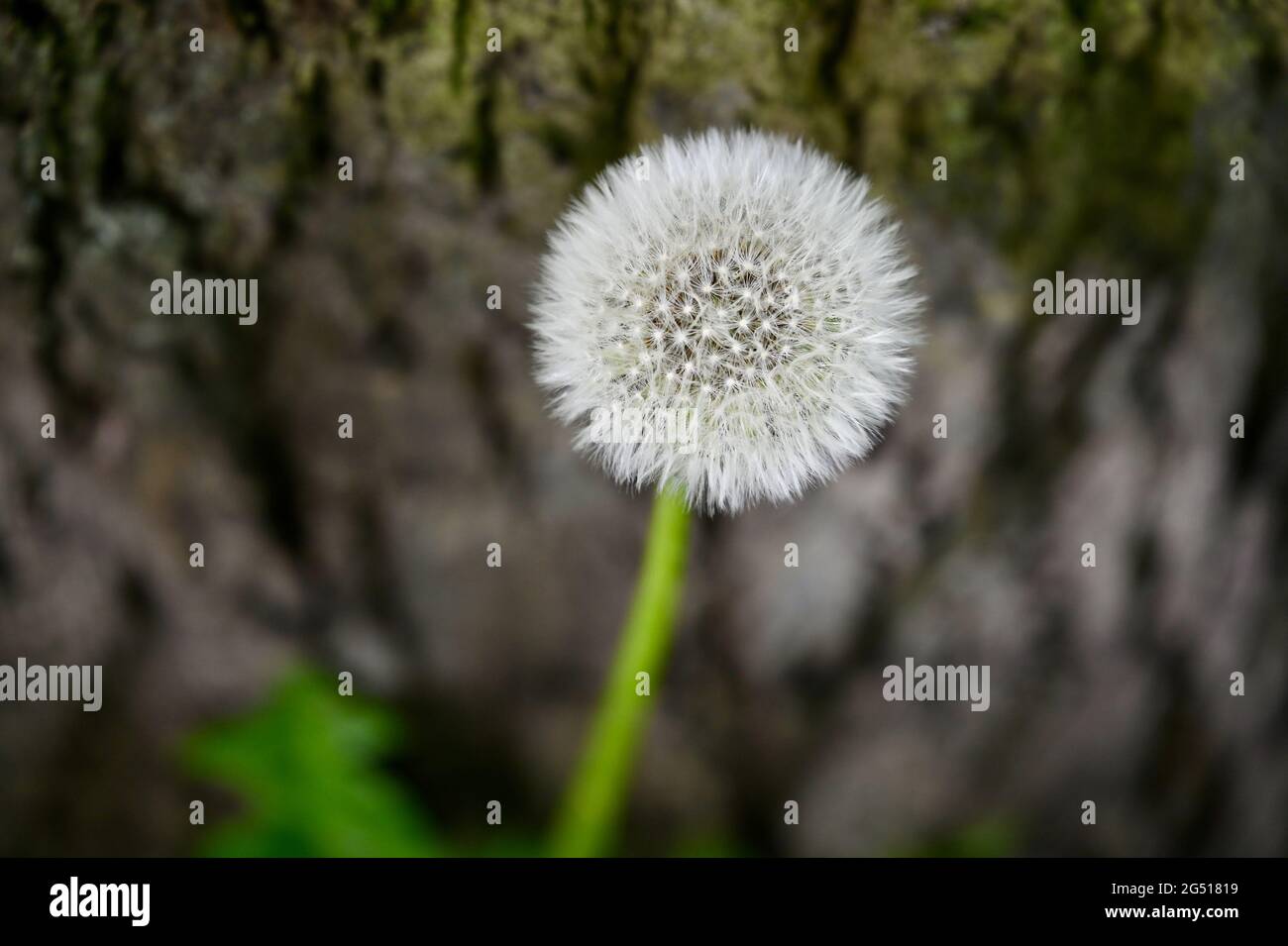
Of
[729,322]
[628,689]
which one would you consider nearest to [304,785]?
[628,689]

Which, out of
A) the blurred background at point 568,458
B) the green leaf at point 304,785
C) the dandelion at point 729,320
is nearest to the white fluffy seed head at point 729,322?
the dandelion at point 729,320

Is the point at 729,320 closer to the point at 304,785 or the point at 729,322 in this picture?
the point at 729,322

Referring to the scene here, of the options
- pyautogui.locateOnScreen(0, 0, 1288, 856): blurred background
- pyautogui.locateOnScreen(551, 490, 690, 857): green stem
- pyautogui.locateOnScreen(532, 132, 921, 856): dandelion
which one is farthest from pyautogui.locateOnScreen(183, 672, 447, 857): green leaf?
pyautogui.locateOnScreen(532, 132, 921, 856): dandelion

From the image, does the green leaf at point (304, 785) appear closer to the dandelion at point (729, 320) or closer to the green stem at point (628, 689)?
the green stem at point (628, 689)

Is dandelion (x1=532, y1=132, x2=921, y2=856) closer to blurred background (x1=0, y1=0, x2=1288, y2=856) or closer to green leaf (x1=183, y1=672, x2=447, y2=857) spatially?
blurred background (x1=0, y1=0, x2=1288, y2=856)

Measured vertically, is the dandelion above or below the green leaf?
above
